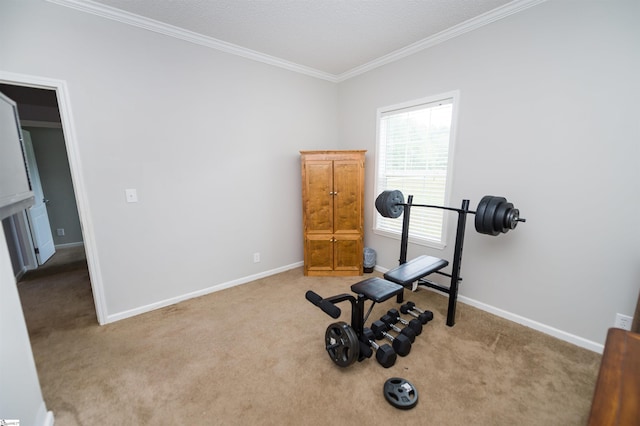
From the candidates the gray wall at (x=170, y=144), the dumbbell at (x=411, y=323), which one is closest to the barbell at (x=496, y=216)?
the dumbbell at (x=411, y=323)

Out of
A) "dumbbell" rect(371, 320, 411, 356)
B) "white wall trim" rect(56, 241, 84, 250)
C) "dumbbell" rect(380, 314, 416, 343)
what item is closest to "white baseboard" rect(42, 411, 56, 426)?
"dumbbell" rect(371, 320, 411, 356)

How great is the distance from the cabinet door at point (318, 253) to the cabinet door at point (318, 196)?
0.09 m

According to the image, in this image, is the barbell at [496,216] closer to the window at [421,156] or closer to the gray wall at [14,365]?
the window at [421,156]

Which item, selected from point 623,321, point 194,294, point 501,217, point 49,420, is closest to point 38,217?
point 194,294

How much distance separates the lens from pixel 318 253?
3.30 metres

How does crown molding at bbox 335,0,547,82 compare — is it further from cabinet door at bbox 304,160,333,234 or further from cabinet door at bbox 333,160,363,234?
cabinet door at bbox 304,160,333,234

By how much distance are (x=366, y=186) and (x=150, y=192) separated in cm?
251

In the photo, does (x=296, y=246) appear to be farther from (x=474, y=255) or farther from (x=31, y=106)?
(x=31, y=106)

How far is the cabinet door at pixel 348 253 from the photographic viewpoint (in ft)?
10.7

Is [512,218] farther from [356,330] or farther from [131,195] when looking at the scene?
[131,195]

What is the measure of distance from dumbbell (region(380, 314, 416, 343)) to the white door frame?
8.32ft

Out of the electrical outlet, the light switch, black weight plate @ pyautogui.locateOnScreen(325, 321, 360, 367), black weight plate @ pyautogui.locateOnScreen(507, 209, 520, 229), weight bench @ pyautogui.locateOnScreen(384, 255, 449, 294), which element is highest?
the light switch

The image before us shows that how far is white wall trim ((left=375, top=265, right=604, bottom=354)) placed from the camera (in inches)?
75.8

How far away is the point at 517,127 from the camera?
213cm
